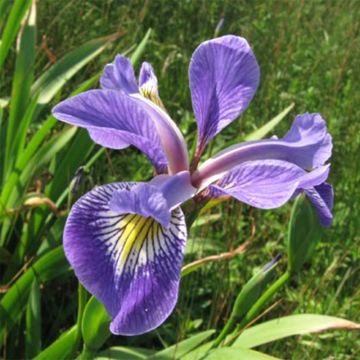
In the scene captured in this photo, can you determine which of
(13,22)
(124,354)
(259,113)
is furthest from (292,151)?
(259,113)

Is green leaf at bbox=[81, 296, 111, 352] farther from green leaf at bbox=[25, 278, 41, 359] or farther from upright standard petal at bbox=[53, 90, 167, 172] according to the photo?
green leaf at bbox=[25, 278, 41, 359]

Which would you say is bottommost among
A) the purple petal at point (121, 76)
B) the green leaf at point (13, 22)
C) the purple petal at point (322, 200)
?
the purple petal at point (322, 200)

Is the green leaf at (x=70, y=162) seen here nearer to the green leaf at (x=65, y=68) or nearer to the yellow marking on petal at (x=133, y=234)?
the green leaf at (x=65, y=68)

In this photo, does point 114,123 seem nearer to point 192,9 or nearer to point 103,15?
point 103,15

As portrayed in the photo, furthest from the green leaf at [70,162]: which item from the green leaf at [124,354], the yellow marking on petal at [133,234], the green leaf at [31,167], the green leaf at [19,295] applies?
the yellow marking on petal at [133,234]

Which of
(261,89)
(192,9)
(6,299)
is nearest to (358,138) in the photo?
(261,89)

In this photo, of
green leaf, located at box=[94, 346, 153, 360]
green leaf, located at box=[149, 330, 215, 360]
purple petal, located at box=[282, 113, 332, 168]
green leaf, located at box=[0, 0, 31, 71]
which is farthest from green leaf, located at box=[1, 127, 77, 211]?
purple petal, located at box=[282, 113, 332, 168]

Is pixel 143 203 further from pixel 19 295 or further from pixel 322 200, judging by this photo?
pixel 19 295

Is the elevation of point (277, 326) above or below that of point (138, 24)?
below
